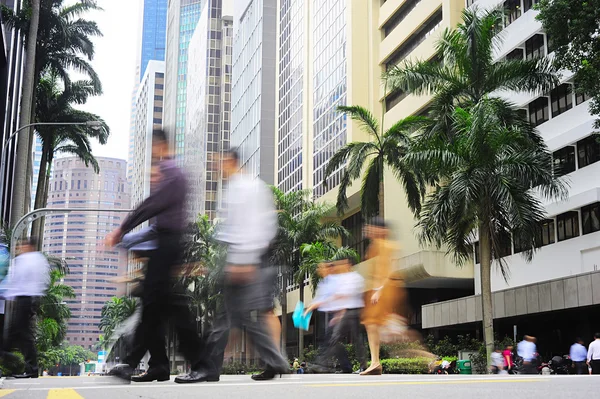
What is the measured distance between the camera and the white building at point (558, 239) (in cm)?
2894

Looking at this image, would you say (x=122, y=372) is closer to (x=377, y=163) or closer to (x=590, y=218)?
(x=377, y=163)

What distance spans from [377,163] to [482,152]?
8816mm

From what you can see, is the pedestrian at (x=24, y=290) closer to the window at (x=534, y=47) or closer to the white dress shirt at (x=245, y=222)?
the white dress shirt at (x=245, y=222)

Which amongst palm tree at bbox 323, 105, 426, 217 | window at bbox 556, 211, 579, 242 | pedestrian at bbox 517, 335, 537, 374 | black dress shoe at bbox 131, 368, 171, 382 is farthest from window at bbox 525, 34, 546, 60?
black dress shoe at bbox 131, 368, 171, 382

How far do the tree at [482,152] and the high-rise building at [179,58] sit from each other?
112 meters

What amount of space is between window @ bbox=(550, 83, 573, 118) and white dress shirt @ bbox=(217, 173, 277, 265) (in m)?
27.2

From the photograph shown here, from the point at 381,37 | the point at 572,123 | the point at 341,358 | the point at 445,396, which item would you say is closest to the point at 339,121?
the point at 381,37

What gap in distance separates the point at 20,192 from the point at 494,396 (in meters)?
27.7

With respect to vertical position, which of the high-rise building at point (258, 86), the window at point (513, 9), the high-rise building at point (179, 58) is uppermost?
the high-rise building at point (179, 58)

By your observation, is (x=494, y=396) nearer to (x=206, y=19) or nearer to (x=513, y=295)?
(x=513, y=295)

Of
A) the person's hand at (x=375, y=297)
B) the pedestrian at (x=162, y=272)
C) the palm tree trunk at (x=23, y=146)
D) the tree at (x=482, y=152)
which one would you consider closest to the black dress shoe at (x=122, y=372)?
the pedestrian at (x=162, y=272)

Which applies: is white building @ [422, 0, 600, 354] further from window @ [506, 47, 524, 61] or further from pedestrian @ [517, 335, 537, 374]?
pedestrian @ [517, 335, 537, 374]

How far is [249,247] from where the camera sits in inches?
255

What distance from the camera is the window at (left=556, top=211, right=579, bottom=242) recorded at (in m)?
30.6
